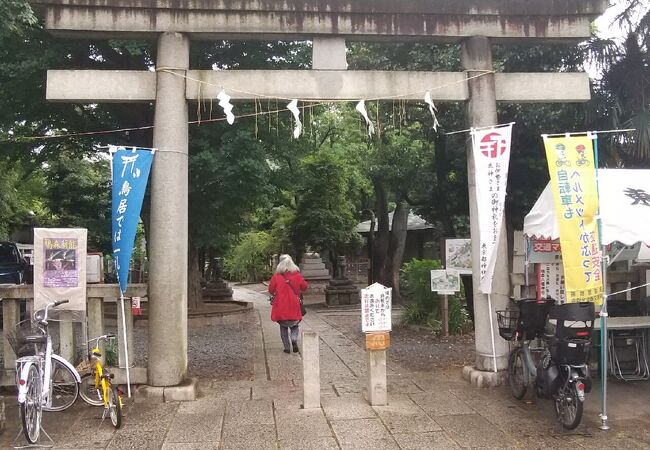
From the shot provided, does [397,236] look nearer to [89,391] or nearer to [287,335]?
[287,335]

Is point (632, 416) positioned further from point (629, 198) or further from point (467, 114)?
point (467, 114)

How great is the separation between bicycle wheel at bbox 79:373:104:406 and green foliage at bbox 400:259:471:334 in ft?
24.4

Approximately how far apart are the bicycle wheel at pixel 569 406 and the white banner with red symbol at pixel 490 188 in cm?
173

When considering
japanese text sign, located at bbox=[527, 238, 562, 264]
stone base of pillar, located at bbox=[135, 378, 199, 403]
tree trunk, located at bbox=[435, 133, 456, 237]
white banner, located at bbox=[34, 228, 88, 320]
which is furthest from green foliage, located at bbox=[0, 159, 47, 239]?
japanese text sign, located at bbox=[527, 238, 562, 264]

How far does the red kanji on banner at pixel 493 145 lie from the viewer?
7270mm

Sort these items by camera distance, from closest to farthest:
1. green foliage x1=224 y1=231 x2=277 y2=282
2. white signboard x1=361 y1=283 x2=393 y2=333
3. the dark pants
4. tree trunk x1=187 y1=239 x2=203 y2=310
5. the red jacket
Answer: white signboard x1=361 y1=283 x2=393 y2=333, the red jacket, the dark pants, tree trunk x1=187 y1=239 x2=203 y2=310, green foliage x1=224 y1=231 x2=277 y2=282

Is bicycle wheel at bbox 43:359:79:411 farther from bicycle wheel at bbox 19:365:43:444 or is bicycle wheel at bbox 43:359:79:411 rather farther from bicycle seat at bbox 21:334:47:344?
bicycle wheel at bbox 19:365:43:444

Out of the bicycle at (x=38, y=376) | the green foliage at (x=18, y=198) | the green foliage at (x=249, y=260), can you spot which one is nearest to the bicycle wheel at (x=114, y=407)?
the bicycle at (x=38, y=376)

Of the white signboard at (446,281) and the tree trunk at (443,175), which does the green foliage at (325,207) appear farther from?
the white signboard at (446,281)

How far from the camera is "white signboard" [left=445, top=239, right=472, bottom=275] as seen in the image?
11.4 meters

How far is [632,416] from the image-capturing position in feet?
20.9

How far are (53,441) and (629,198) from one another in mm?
6596

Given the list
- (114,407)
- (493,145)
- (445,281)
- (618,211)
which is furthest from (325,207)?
(114,407)

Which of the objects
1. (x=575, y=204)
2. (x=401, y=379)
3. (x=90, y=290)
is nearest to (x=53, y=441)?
(x=90, y=290)
